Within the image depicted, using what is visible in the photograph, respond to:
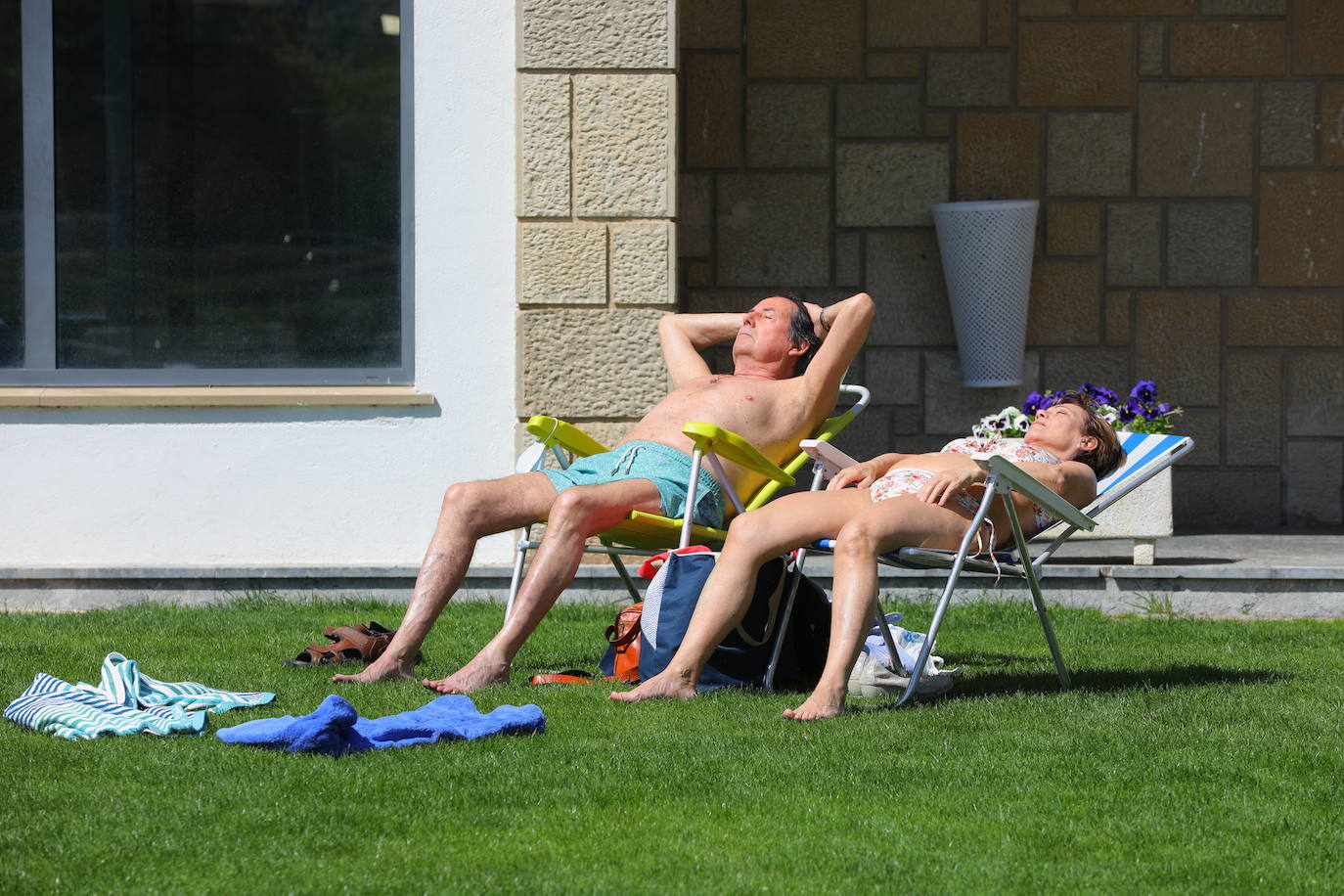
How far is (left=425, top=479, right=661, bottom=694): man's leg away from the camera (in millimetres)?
3988

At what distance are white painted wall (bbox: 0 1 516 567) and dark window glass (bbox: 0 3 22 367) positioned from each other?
355 millimetres

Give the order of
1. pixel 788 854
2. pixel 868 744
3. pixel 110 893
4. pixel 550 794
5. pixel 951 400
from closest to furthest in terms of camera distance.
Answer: pixel 110 893 → pixel 788 854 → pixel 550 794 → pixel 868 744 → pixel 951 400

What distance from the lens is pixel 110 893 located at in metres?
2.30

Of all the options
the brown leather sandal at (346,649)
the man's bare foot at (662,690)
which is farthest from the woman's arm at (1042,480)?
the brown leather sandal at (346,649)

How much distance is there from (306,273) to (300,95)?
0.67 m

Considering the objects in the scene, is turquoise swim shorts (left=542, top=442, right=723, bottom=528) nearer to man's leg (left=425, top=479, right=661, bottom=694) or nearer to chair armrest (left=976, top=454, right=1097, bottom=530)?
man's leg (left=425, top=479, right=661, bottom=694)

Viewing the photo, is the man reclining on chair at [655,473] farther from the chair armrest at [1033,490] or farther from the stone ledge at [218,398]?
the stone ledge at [218,398]

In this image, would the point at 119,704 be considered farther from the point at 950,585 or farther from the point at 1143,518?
the point at 1143,518

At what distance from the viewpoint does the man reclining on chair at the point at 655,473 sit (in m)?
4.12

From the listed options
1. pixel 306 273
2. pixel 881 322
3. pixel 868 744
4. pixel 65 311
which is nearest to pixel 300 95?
pixel 306 273

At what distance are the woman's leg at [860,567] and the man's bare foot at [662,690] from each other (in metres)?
0.32

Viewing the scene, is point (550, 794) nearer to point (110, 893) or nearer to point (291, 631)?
point (110, 893)

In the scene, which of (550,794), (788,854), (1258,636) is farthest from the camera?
(1258,636)

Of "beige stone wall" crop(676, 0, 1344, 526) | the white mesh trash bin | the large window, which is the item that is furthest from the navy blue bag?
"beige stone wall" crop(676, 0, 1344, 526)
